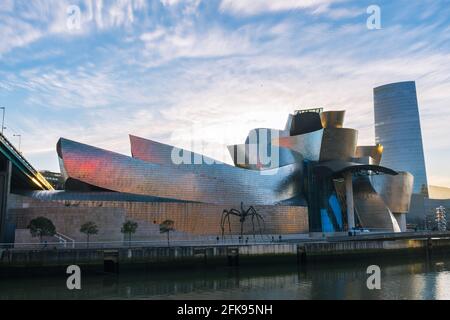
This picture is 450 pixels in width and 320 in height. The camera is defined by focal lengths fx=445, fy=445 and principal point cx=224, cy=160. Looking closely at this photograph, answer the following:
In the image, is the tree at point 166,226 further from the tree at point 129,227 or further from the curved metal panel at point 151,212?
the tree at point 129,227

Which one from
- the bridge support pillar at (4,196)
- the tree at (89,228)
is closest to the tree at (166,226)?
the tree at (89,228)

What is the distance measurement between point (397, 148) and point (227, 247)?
564ft

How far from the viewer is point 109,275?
26.4 metres

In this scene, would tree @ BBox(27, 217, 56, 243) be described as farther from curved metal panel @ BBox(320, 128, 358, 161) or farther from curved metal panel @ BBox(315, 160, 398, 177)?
curved metal panel @ BBox(320, 128, 358, 161)

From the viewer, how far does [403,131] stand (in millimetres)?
185000

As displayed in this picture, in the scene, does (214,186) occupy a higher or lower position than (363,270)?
higher

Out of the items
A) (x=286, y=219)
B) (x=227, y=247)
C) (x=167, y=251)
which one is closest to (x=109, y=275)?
(x=167, y=251)

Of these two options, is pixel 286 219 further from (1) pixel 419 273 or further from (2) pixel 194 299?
(2) pixel 194 299

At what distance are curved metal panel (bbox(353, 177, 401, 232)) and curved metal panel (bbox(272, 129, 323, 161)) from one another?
26.8 feet

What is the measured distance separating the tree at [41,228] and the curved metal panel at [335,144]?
125 feet

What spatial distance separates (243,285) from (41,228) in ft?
48.7

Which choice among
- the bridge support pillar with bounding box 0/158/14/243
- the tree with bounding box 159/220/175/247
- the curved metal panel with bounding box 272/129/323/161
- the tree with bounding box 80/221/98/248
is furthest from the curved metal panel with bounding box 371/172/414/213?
the bridge support pillar with bounding box 0/158/14/243

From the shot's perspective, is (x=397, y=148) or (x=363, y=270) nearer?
(x=363, y=270)

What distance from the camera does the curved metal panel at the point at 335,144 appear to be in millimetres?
58625
